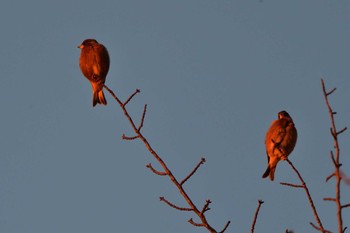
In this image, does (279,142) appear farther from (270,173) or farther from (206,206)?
(206,206)

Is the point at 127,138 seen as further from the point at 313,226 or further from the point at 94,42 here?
the point at 94,42

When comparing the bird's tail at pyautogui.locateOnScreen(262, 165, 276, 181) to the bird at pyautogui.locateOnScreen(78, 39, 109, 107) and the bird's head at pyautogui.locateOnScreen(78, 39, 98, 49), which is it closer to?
the bird at pyautogui.locateOnScreen(78, 39, 109, 107)

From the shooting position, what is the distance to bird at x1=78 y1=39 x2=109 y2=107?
8.90m

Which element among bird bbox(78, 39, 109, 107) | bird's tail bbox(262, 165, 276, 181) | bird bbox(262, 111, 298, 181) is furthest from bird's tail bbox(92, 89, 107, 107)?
bird's tail bbox(262, 165, 276, 181)

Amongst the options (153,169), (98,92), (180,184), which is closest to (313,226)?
(180,184)

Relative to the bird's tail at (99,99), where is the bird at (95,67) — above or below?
above

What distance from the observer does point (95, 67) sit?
9008mm

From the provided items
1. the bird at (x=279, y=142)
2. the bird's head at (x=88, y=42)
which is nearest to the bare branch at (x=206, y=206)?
the bird at (x=279, y=142)

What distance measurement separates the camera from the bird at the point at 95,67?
890 centimetres

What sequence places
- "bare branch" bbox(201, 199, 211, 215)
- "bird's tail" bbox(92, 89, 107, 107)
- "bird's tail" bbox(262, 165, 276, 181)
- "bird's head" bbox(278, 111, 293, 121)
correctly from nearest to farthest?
"bare branch" bbox(201, 199, 211, 215)
"bird's tail" bbox(262, 165, 276, 181)
"bird's head" bbox(278, 111, 293, 121)
"bird's tail" bbox(92, 89, 107, 107)

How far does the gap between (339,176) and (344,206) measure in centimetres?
15

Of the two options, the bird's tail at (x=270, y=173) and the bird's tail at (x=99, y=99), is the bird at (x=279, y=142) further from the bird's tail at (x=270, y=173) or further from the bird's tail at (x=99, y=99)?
the bird's tail at (x=99, y=99)

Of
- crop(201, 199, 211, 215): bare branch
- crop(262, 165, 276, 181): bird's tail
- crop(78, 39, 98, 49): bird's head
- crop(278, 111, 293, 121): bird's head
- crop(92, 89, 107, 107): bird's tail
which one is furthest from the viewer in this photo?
crop(78, 39, 98, 49): bird's head

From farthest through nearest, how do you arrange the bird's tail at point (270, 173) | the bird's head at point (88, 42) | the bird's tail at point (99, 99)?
the bird's head at point (88, 42), the bird's tail at point (99, 99), the bird's tail at point (270, 173)
